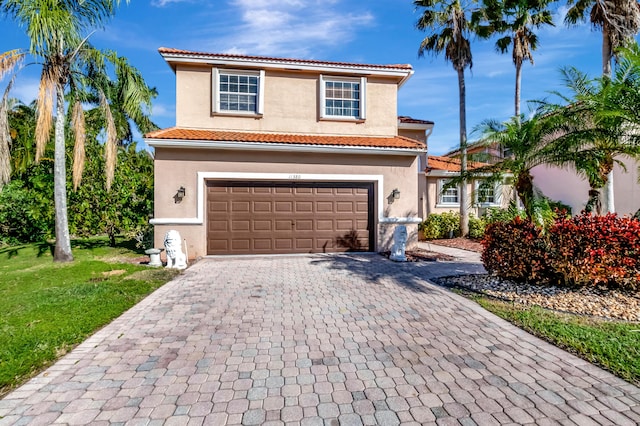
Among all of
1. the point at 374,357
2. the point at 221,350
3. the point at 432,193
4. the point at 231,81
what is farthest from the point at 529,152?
the point at 432,193

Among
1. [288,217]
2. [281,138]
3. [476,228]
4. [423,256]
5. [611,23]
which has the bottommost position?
[423,256]

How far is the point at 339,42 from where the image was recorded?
1138 cm

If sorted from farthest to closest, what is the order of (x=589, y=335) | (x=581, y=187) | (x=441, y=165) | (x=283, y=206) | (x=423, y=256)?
1. (x=441, y=165)
2. (x=581, y=187)
3. (x=283, y=206)
4. (x=423, y=256)
5. (x=589, y=335)

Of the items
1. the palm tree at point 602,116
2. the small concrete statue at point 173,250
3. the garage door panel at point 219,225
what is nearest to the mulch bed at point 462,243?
the palm tree at point 602,116

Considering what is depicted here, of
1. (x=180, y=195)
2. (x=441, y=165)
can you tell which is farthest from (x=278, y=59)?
(x=441, y=165)

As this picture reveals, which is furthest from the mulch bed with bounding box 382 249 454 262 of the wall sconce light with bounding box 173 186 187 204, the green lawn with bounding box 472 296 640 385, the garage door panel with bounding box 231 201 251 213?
the wall sconce light with bounding box 173 186 187 204

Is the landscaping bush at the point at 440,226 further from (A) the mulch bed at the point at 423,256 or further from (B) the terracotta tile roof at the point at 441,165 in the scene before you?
(A) the mulch bed at the point at 423,256

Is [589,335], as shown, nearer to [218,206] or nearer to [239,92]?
[218,206]

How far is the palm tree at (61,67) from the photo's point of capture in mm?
8898

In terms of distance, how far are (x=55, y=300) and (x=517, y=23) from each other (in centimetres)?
2076

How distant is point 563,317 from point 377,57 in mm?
12174

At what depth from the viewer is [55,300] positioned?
6.09m

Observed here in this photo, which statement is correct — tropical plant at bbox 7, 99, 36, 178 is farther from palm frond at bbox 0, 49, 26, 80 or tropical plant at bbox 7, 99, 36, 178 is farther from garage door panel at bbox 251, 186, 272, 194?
garage door panel at bbox 251, 186, 272, 194

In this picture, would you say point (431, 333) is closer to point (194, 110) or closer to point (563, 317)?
point (563, 317)
